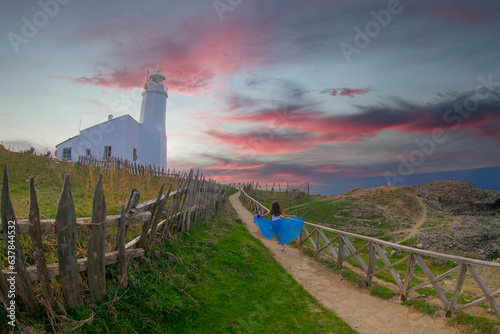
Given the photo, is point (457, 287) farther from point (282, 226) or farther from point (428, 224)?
point (428, 224)

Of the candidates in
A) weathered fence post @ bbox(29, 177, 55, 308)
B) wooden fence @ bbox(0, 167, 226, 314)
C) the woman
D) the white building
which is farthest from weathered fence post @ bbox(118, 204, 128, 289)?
the white building

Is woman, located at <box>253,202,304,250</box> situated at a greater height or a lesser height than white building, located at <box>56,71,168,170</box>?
lesser

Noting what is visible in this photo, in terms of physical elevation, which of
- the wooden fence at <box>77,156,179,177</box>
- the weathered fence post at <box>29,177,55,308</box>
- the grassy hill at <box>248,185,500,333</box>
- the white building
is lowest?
the grassy hill at <box>248,185,500,333</box>

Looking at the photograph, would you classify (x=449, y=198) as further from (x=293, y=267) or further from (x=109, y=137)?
(x=109, y=137)

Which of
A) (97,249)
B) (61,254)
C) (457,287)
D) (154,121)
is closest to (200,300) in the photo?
(97,249)

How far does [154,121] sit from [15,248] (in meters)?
31.2

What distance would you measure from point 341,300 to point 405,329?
5.38 ft

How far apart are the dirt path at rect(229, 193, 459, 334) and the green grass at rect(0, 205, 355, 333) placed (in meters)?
0.46

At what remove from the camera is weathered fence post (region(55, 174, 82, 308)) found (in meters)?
3.19

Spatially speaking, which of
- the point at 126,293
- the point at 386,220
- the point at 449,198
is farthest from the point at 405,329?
the point at 449,198

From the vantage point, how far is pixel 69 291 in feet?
11.0

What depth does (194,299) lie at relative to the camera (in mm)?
4594

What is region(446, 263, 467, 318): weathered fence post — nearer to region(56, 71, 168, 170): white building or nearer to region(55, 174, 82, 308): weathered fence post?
region(55, 174, 82, 308): weathered fence post
